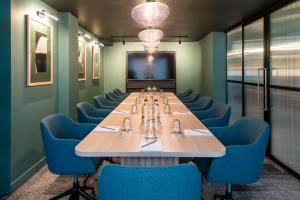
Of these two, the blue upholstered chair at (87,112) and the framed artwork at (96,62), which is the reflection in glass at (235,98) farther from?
the framed artwork at (96,62)

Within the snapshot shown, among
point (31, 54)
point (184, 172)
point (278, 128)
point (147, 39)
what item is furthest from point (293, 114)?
point (31, 54)

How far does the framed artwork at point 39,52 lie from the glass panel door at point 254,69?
3.66 m

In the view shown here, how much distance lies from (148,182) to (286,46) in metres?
4.03

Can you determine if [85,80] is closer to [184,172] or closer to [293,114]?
[293,114]

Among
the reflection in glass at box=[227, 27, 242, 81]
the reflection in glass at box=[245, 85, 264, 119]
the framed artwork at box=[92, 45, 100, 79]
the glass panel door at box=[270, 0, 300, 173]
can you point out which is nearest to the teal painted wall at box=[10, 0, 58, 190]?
the glass panel door at box=[270, 0, 300, 173]

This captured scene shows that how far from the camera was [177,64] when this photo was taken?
39.1 ft

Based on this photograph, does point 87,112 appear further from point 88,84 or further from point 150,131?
point 88,84

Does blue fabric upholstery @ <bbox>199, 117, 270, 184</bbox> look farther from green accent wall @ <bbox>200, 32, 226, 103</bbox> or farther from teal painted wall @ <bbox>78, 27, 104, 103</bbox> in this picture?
green accent wall @ <bbox>200, 32, 226, 103</bbox>

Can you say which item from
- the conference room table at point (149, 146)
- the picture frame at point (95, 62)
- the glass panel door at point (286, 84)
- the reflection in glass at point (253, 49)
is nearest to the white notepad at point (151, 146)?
the conference room table at point (149, 146)

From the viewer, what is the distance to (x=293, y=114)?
468cm

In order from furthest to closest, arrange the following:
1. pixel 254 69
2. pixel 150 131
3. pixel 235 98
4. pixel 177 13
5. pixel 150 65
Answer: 1. pixel 150 65
2. pixel 235 98
3. pixel 254 69
4. pixel 177 13
5. pixel 150 131

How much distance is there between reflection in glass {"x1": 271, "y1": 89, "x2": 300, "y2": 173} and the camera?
15.0 ft

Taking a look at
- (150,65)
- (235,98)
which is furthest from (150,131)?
(150,65)

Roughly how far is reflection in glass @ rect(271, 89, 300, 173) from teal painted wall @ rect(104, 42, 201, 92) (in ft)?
21.3
